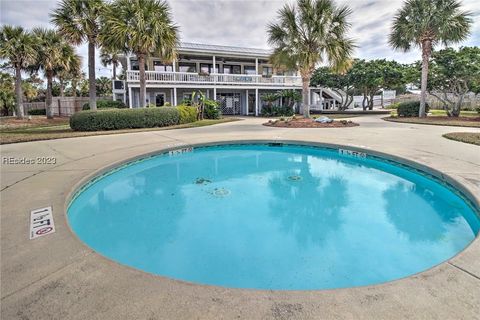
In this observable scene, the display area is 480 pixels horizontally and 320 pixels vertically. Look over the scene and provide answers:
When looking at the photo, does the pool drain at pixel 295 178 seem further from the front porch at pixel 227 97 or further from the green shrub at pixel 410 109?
the green shrub at pixel 410 109

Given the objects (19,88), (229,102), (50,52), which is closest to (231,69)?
(229,102)

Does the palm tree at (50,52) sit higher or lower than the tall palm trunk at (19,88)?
higher

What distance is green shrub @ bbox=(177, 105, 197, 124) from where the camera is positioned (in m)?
16.7

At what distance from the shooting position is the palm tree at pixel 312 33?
15070 millimetres

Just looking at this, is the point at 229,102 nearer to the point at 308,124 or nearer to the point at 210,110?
the point at 210,110

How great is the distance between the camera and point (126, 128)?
14234 millimetres

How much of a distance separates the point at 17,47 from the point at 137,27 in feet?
36.8

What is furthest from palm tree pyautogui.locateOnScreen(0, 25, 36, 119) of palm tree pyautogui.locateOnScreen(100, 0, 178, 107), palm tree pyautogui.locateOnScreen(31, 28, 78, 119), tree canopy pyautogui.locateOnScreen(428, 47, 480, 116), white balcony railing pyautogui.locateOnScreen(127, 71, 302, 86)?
tree canopy pyautogui.locateOnScreen(428, 47, 480, 116)

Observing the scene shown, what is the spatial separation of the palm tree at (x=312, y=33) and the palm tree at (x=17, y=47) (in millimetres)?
16682

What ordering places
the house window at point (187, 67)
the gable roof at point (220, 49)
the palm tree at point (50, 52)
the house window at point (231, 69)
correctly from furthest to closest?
the house window at point (231, 69) < the house window at point (187, 67) < the gable roof at point (220, 49) < the palm tree at point (50, 52)

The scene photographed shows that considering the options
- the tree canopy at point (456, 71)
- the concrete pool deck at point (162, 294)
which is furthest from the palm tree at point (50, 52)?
the tree canopy at point (456, 71)

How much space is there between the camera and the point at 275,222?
4.85 m

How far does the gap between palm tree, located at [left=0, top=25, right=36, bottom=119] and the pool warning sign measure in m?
21.0

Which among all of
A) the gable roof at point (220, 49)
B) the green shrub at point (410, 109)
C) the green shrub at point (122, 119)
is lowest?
the green shrub at point (122, 119)
